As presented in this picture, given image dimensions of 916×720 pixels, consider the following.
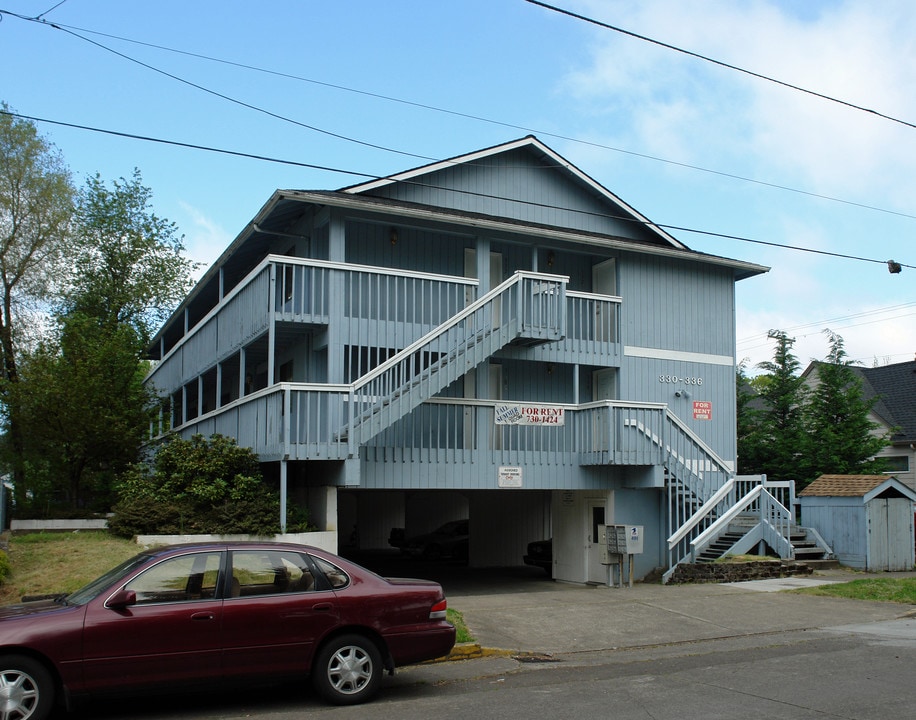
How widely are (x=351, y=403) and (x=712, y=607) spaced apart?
→ 6.65 m

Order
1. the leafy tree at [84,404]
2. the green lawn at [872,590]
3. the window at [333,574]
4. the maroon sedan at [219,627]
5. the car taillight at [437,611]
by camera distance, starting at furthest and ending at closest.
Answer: the leafy tree at [84,404] → the green lawn at [872,590] → the car taillight at [437,611] → the window at [333,574] → the maroon sedan at [219,627]

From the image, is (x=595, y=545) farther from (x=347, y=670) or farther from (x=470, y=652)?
(x=347, y=670)

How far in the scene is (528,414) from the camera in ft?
59.1

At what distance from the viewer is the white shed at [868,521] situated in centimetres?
1883

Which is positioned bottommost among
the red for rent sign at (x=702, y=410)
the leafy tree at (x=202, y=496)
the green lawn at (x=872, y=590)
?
the green lawn at (x=872, y=590)

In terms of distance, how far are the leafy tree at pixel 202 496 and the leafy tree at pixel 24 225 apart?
1886 centimetres

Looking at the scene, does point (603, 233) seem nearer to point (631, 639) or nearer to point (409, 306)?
point (409, 306)

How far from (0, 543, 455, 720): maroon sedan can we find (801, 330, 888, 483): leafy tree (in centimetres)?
2061

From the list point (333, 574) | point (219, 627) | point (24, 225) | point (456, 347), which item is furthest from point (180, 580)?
point (24, 225)

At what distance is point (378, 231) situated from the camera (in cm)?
1945

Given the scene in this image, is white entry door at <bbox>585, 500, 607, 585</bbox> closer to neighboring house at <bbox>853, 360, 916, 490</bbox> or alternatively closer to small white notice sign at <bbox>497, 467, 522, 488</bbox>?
small white notice sign at <bbox>497, 467, 522, 488</bbox>

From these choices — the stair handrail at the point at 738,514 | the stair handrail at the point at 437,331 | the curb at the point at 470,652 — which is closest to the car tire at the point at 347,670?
the curb at the point at 470,652

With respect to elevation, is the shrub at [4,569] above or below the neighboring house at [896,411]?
below

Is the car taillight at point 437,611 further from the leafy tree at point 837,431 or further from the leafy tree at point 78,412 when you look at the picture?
the leafy tree at point 837,431
